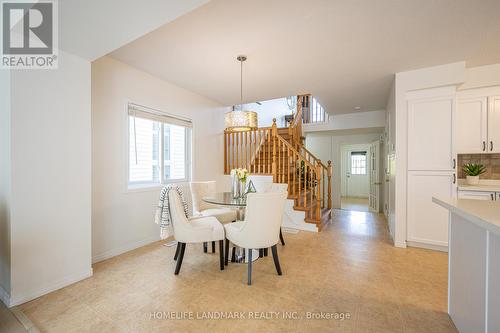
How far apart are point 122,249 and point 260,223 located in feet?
7.07

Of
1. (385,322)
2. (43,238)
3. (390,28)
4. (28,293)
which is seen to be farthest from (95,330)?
(390,28)

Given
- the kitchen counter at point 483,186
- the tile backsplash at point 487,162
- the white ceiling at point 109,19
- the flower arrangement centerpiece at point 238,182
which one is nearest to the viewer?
the white ceiling at point 109,19

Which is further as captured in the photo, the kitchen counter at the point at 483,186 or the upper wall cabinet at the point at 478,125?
the upper wall cabinet at the point at 478,125

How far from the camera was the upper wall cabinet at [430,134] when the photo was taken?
10.2ft

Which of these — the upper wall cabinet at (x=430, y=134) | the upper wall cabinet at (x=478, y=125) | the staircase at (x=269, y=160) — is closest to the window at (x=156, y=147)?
the staircase at (x=269, y=160)

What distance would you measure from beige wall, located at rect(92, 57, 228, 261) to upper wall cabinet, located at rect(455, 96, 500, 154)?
461 cm

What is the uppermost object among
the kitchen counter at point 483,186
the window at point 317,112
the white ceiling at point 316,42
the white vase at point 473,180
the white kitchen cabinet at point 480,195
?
the window at point 317,112

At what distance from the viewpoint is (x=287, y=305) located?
1.88 meters

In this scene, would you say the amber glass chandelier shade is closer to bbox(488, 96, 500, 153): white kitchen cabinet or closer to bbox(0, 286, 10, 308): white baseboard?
bbox(0, 286, 10, 308): white baseboard

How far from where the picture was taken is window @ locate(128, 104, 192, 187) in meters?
3.29

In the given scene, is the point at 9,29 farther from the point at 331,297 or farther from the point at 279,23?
the point at 331,297

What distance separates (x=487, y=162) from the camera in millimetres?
3430

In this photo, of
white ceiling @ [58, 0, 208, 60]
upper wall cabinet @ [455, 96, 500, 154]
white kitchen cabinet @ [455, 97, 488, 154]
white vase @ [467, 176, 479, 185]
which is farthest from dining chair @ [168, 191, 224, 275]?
white vase @ [467, 176, 479, 185]

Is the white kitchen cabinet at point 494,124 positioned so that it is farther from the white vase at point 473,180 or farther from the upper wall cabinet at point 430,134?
the upper wall cabinet at point 430,134
